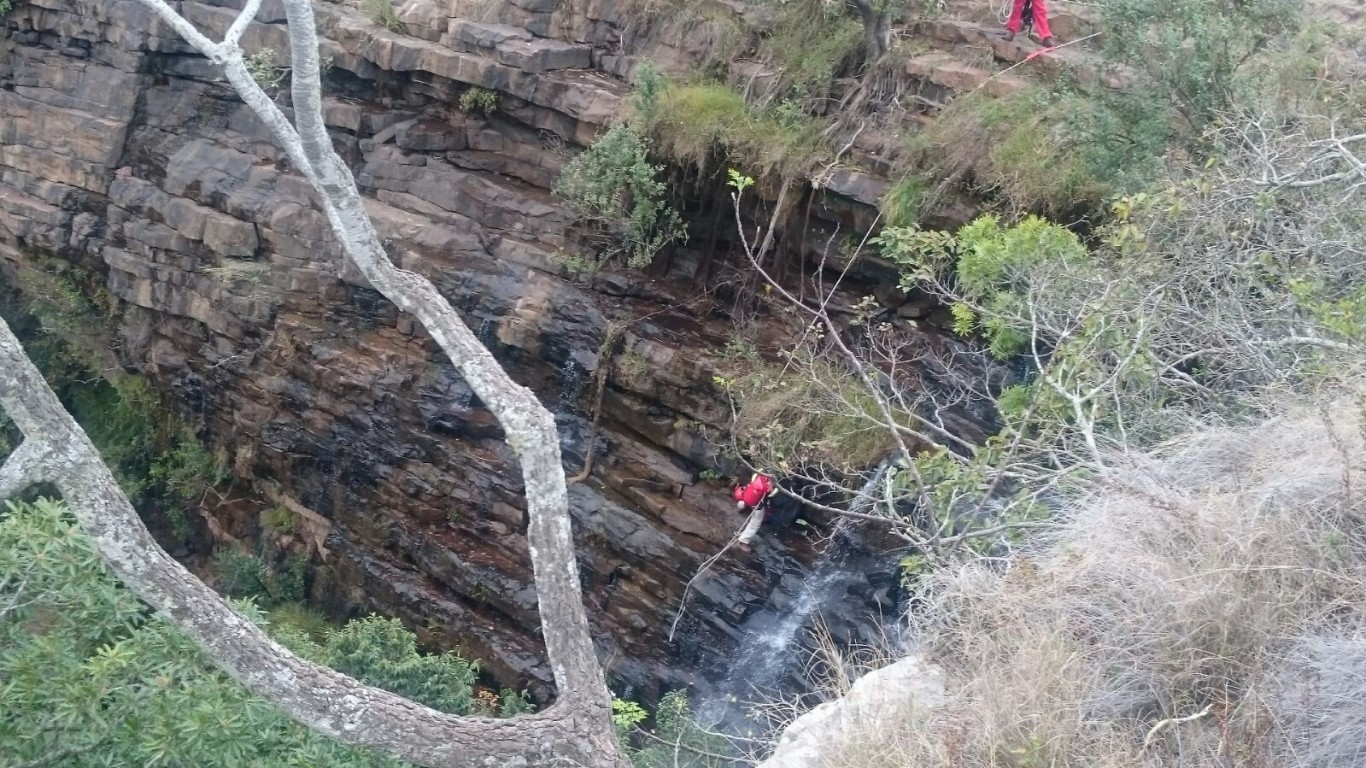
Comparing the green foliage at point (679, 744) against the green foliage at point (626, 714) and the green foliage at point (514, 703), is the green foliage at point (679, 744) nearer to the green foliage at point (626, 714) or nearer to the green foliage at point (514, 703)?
the green foliage at point (626, 714)

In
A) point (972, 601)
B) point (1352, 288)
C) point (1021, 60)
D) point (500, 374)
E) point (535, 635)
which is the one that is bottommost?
point (535, 635)

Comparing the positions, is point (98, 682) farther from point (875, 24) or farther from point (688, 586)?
point (875, 24)

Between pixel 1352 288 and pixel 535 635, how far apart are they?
7377mm

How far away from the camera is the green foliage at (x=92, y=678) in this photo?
4.05 metres

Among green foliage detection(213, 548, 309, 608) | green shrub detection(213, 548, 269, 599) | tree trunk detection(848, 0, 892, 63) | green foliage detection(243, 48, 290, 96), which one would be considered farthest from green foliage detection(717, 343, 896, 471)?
green foliage detection(243, 48, 290, 96)

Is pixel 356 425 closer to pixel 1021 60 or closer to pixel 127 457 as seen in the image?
pixel 127 457

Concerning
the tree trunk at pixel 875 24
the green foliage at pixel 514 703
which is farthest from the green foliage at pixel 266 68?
the green foliage at pixel 514 703

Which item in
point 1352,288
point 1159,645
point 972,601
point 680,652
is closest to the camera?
point 1159,645

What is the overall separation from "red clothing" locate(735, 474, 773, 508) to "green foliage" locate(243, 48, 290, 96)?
682cm

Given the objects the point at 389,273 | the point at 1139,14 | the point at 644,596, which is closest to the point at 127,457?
the point at 644,596

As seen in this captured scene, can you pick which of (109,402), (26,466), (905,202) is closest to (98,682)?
(26,466)

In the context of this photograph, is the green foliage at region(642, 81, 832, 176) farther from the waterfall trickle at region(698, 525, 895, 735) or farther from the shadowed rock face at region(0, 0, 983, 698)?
the waterfall trickle at region(698, 525, 895, 735)

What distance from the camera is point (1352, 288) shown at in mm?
5961

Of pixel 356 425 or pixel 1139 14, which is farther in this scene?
pixel 356 425
